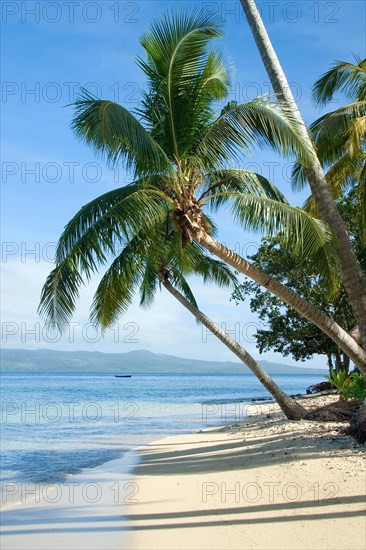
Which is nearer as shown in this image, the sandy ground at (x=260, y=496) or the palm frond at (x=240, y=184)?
the sandy ground at (x=260, y=496)

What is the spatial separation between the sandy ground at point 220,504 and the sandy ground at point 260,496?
14 mm

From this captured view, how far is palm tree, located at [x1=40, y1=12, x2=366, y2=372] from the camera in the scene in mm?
9070

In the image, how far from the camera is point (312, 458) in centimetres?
911

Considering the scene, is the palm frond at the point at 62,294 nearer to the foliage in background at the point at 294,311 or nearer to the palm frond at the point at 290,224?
the palm frond at the point at 290,224

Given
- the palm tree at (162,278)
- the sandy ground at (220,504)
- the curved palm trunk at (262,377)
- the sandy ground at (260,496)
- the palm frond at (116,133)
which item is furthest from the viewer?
the curved palm trunk at (262,377)

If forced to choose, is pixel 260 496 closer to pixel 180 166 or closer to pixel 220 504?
pixel 220 504

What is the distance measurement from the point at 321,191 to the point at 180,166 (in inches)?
97.7

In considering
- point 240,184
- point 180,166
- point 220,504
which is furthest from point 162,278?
point 220,504

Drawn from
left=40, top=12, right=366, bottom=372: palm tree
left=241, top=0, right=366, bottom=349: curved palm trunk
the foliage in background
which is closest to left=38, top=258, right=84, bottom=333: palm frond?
left=40, top=12, right=366, bottom=372: palm tree

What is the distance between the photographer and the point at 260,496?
7.54 m

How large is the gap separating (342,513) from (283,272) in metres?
16.2

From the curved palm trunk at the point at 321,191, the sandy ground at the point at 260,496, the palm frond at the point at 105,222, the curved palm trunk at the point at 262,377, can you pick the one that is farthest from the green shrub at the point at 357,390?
the palm frond at the point at 105,222

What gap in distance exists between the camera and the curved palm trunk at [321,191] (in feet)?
30.8

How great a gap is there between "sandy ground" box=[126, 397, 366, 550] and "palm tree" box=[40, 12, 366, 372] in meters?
2.08
